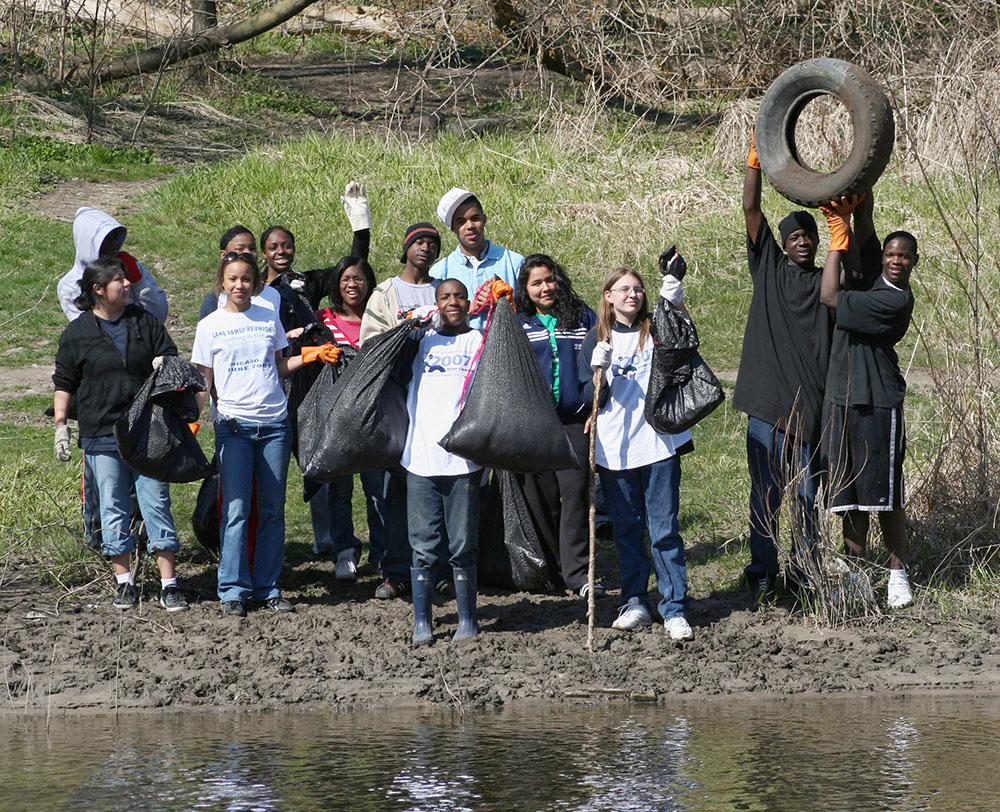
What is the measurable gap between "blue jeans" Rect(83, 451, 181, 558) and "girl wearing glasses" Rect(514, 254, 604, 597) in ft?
6.11

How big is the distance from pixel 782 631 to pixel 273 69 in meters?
17.0

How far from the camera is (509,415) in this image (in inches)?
236

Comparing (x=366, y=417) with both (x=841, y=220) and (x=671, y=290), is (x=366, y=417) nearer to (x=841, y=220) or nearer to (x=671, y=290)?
(x=671, y=290)

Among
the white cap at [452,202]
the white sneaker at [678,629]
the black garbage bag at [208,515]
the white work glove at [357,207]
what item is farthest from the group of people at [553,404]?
the white work glove at [357,207]

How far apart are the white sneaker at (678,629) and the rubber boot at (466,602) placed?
90 centimetres

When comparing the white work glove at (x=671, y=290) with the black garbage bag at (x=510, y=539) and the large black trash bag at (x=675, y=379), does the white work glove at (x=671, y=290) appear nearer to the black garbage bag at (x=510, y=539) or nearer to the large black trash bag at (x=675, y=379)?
the large black trash bag at (x=675, y=379)

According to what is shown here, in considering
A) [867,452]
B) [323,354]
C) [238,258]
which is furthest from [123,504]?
[867,452]

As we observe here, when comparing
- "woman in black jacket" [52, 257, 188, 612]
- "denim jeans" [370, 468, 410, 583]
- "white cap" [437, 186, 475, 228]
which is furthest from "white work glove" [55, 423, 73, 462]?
"white cap" [437, 186, 475, 228]

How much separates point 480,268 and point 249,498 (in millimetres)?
1769

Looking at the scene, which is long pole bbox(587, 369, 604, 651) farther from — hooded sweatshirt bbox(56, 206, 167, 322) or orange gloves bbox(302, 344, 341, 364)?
hooded sweatshirt bbox(56, 206, 167, 322)

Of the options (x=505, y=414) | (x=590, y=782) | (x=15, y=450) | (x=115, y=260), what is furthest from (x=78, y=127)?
(x=590, y=782)

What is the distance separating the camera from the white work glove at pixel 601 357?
624 centimetres

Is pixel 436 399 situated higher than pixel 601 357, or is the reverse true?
pixel 601 357

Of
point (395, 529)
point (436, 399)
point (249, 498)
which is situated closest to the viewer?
point (436, 399)
